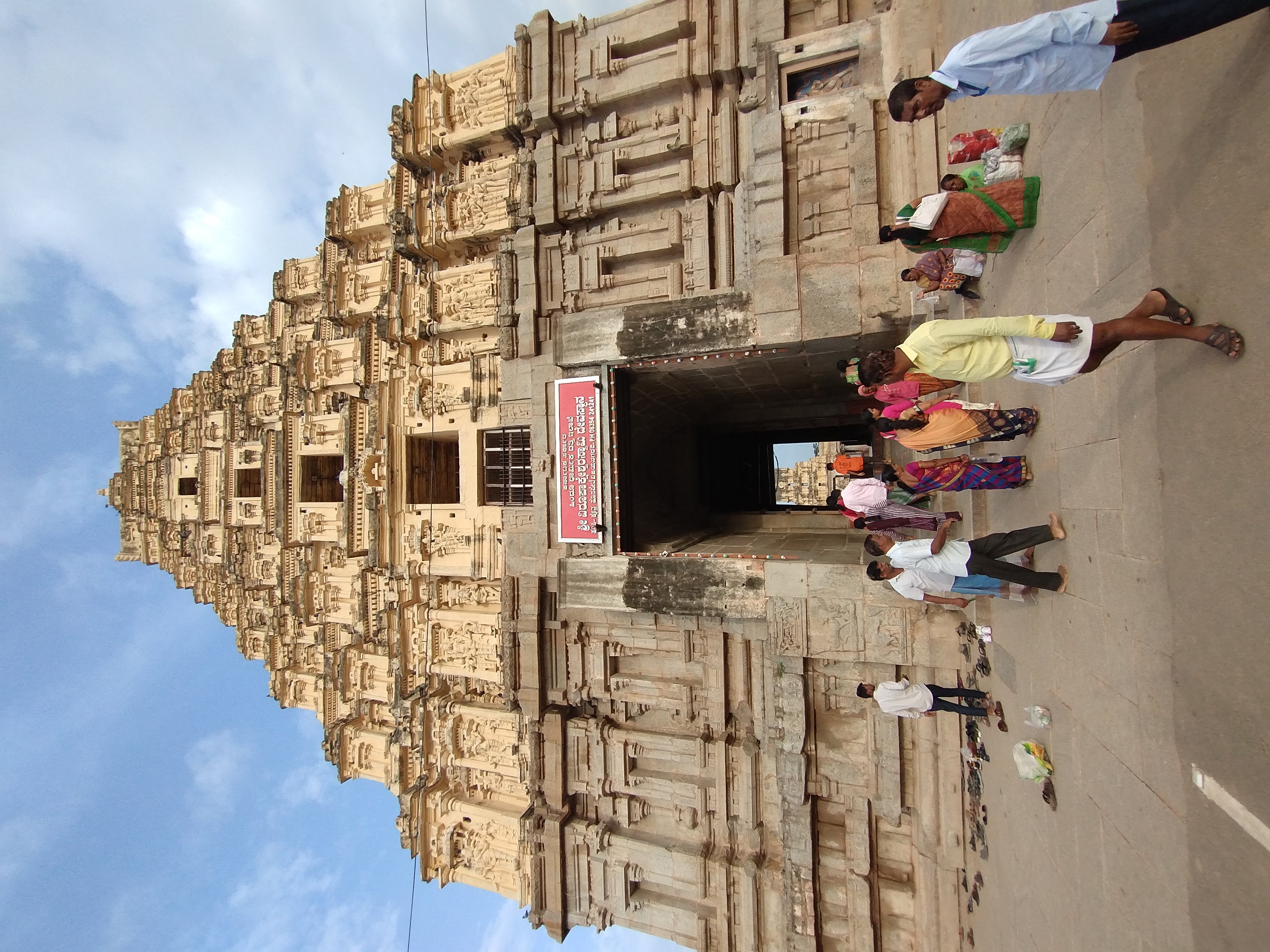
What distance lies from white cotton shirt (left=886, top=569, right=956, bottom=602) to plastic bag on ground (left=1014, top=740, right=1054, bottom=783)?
1.47 meters

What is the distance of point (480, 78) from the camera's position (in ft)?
34.2

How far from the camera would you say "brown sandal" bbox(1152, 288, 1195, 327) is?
353 cm

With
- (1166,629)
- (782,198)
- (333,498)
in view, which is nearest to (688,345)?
(782,198)

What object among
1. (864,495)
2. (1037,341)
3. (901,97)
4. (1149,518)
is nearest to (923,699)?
(864,495)

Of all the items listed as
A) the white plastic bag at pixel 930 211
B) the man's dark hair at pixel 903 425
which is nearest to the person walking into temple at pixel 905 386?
the man's dark hair at pixel 903 425

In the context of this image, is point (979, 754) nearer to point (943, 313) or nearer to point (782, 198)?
point (943, 313)

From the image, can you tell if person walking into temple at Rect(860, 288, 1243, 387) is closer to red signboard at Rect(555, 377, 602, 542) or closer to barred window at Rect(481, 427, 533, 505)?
red signboard at Rect(555, 377, 602, 542)

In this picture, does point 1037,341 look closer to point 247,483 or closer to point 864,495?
point 864,495

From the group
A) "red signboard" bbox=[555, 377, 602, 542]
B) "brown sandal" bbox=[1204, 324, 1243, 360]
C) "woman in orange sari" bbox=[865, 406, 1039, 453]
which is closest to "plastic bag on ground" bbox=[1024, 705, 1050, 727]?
"woman in orange sari" bbox=[865, 406, 1039, 453]

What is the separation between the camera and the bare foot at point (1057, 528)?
16.3ft

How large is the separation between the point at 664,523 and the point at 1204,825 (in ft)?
24.4

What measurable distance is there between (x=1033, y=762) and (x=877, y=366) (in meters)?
3.71

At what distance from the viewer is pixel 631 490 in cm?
896

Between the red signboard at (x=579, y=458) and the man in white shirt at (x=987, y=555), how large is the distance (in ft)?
13.3
